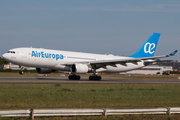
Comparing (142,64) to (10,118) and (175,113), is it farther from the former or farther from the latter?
(10,118)

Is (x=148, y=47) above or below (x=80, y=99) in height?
above

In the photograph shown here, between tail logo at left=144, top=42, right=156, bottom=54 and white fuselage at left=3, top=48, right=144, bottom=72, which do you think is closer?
white fuselage at left=3, top=48, right=144, bottom=72

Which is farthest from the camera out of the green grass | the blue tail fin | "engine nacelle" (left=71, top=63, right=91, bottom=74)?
the blue tail fin

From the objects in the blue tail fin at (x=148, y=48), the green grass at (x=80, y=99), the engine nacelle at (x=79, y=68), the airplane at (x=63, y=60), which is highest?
the blue tail fin at (x=148, y=48)

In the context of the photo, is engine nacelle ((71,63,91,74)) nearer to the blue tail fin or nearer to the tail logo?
the blue tail fin

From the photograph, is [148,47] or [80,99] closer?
[80,99]

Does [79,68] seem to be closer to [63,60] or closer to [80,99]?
[63,60]

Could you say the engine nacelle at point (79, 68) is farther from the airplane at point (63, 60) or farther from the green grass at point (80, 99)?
the green grass at point (80, 99)

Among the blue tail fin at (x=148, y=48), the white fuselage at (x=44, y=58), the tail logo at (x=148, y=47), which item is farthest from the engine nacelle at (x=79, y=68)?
the tail logo at (x=148, y=47)

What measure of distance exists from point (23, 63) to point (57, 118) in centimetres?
2824

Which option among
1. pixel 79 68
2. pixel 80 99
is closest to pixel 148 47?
pixel 79 68

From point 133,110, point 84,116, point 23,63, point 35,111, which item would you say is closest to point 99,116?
point 84,116

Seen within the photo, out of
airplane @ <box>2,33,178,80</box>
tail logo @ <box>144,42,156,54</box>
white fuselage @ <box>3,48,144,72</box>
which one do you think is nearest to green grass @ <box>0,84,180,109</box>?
white fuselage @ <box>3,48,144,72</box>

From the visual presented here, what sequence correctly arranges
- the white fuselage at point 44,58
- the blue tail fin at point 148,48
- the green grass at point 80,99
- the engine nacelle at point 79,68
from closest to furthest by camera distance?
the green grass at point 80,99, the white fuselage at point 44,58, the engine nacelle at point 79,68, the blue tail fin at point 148,48
